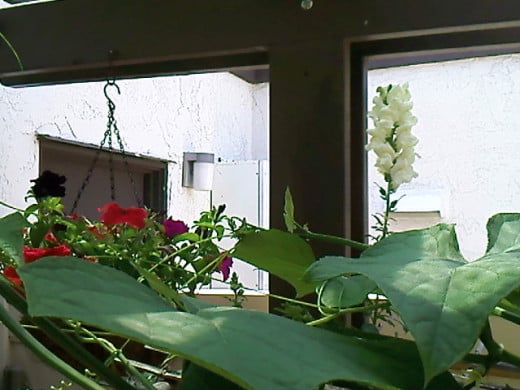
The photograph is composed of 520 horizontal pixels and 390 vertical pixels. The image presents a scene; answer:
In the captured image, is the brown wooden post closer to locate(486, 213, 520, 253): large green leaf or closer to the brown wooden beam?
the brown wooden beam

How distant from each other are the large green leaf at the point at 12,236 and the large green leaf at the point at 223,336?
0.07m

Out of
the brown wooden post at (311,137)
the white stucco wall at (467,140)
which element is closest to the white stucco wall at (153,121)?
the white stucco wall at (467,140)

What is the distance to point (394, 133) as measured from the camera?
1.60 ft

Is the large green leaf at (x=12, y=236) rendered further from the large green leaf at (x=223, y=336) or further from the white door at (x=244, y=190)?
the white door at (x=244, y=190)

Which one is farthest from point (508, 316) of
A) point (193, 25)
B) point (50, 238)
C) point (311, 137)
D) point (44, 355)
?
point (193, 25)

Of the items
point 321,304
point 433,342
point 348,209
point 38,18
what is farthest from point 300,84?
point 433,342

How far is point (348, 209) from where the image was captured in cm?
112

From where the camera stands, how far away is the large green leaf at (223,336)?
0.12 metres

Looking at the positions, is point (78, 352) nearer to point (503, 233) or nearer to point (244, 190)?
point (503, 233)

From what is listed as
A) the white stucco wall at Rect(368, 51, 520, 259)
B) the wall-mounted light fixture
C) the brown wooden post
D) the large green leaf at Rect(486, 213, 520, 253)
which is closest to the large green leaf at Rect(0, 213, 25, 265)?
the large green leaf at Rect(486, 213, 520, 253)

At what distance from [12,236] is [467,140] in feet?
6.60

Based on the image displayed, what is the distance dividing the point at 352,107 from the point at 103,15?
1.76 ft

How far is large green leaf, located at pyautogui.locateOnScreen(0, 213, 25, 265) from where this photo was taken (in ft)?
0.70

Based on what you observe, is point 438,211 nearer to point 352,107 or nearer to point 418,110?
point 418,110
